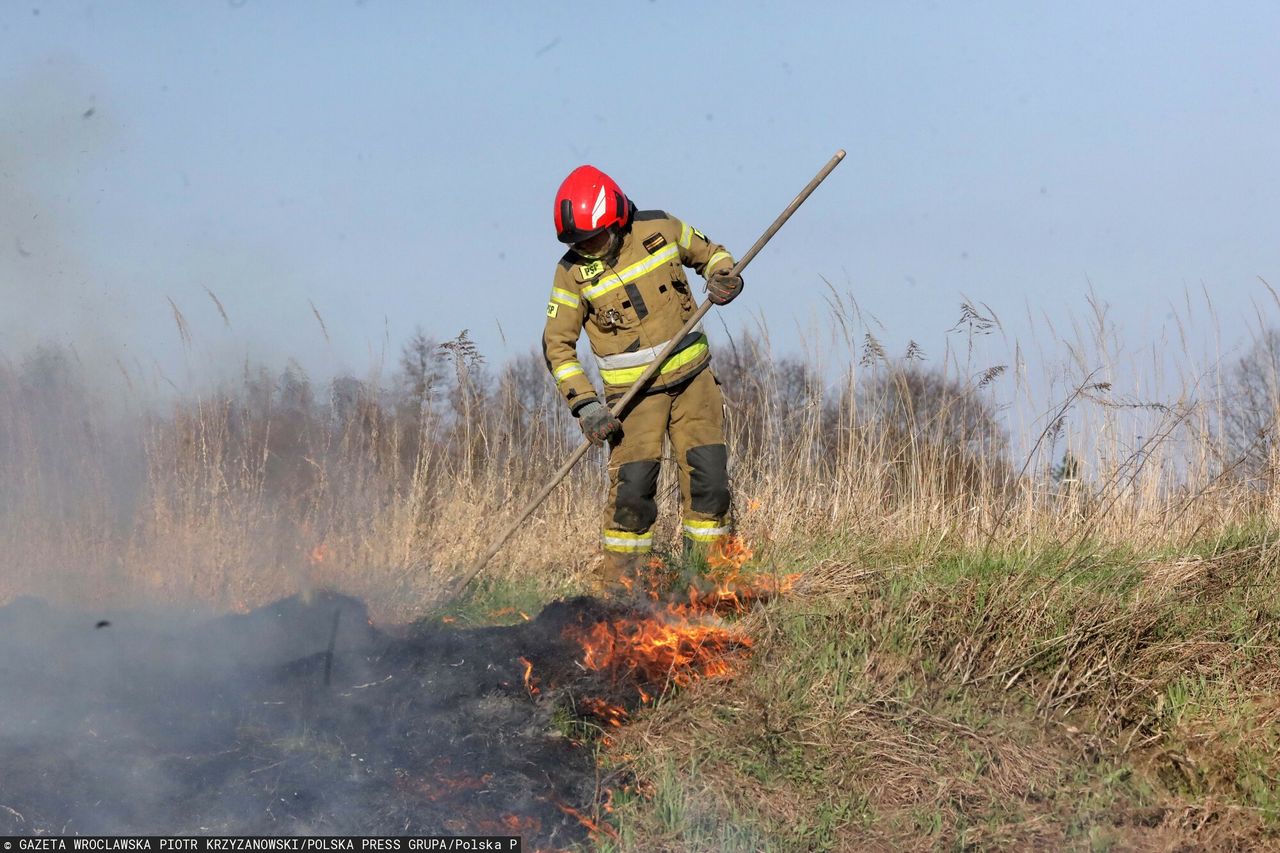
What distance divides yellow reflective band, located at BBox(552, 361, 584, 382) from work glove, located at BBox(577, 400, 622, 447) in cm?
21

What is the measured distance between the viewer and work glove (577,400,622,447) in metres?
5.96

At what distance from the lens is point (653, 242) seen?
6.11 m

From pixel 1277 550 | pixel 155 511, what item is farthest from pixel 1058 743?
pixel 155 511

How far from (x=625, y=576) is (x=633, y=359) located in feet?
3.77

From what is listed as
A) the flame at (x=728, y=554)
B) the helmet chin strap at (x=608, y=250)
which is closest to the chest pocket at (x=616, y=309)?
the helmet chin strap at (x=608, y=250)

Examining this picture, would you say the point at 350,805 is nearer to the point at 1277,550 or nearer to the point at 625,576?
the point at 625,576

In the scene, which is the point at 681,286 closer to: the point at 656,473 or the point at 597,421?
the point at 597,421

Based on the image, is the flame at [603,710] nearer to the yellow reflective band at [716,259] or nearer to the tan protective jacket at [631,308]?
the tan protective jacket at [631,308]

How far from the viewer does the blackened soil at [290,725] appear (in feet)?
13.7

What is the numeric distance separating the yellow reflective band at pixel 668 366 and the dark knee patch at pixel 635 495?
0.46 metres

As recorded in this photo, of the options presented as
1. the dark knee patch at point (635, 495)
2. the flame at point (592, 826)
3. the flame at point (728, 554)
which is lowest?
the flame at point (592, 826)

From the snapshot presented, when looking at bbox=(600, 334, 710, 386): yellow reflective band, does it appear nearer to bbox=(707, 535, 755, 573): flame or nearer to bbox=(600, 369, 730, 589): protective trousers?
bbox=(600, 369, 730, 589): protective trousers

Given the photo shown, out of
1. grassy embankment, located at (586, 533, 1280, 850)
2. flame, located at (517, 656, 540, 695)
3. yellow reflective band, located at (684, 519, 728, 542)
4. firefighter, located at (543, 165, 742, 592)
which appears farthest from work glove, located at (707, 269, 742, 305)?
flame, located at (517, 656, 540, 695)

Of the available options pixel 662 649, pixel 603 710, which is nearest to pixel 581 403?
pixel 662 649
